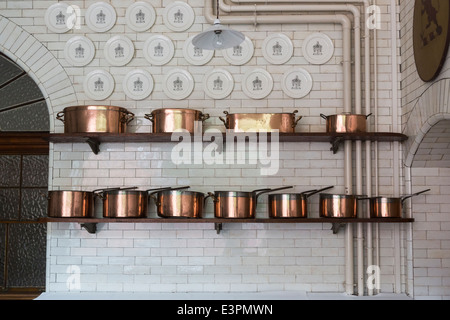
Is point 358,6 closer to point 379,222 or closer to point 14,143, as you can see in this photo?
point 379,222

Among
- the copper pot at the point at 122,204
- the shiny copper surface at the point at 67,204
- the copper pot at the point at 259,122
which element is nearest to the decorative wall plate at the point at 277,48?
the copper pot at the point at 259,122

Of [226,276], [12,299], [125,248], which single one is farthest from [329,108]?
[12,299]

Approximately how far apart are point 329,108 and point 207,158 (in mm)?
1174

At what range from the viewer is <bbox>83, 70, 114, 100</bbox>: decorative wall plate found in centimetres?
439

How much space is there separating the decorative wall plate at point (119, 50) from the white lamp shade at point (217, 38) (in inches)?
41.8

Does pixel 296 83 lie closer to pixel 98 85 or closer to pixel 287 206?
pixel 287 206

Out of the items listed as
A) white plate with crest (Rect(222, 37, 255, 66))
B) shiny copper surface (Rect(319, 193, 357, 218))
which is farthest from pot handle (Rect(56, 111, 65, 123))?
shiny copper surface (Rect(319, 193, 357, 218))

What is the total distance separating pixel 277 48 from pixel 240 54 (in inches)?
13.2

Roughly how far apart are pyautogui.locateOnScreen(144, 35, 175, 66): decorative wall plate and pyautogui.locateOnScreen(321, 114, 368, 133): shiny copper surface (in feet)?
5.07

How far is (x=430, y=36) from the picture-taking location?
3650 millimetres

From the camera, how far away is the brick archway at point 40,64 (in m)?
4.41

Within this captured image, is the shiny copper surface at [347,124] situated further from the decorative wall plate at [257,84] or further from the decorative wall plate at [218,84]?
the decorative wall plate at [218,84]

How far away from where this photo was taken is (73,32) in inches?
175

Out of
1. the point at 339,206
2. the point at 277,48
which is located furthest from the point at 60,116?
the point at 339,206
